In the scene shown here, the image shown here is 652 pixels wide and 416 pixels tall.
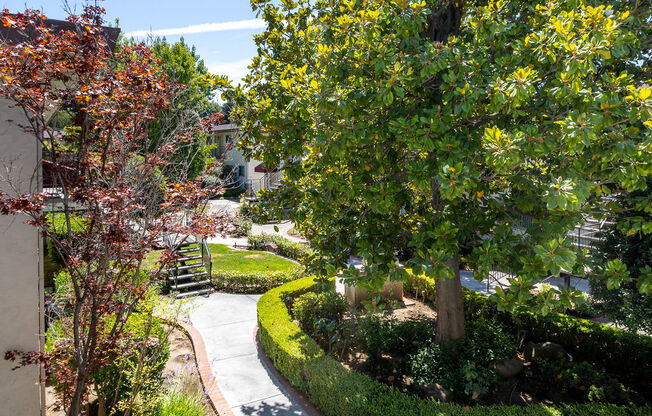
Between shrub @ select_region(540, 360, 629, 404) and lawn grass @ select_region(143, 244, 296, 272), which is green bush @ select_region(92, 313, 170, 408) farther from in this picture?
lawn grass @ select_region(143, 244, 296, 272)

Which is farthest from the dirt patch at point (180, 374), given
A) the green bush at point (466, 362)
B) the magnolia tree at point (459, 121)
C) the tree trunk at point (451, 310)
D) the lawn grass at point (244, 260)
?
the lawn grass at point (244, 260)

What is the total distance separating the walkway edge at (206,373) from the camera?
22.7ft

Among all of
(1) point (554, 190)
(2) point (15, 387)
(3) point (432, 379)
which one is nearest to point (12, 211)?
(2) point (15, 387)

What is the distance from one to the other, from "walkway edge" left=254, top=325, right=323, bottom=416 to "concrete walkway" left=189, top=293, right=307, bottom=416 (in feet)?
0.22

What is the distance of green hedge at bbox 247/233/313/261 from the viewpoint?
59.2ft

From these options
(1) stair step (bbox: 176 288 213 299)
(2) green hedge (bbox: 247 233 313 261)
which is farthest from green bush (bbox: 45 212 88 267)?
(2) green hedge (bbox: 247 233 313 261)

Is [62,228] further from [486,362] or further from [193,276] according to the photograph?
[486,362]

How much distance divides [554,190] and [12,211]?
5464mm

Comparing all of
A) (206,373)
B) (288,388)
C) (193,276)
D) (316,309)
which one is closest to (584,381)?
(288,388)

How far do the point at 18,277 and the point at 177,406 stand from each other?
2820 mm

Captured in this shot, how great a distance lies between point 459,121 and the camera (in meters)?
5.99

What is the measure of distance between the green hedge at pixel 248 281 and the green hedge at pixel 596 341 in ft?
21.1

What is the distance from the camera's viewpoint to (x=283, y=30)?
792cm

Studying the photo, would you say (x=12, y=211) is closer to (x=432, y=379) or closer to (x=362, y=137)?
(x=362, y=137)
